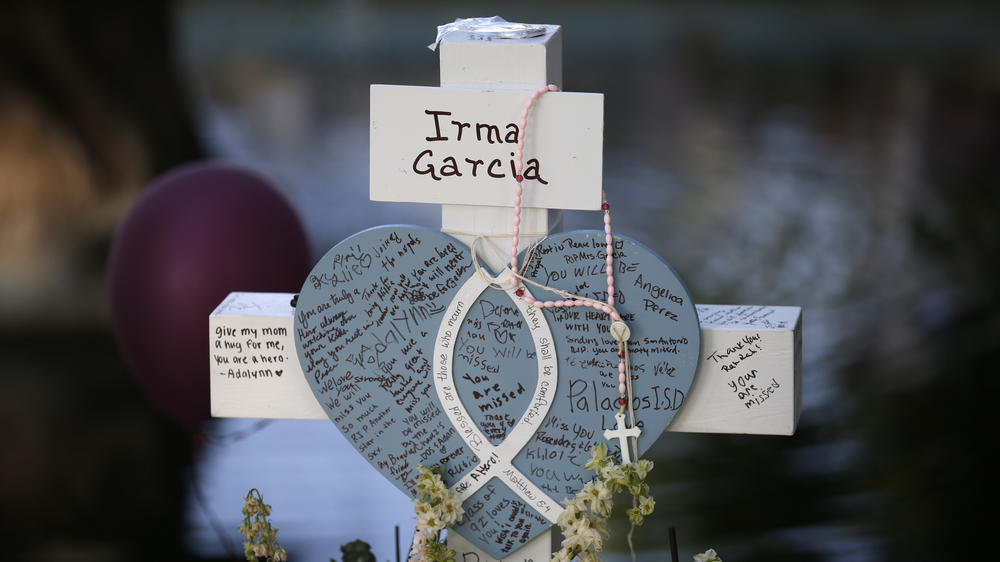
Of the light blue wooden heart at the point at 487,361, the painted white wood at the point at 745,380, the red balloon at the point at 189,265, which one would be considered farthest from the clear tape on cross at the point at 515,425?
the red balloon at the point at 189,265

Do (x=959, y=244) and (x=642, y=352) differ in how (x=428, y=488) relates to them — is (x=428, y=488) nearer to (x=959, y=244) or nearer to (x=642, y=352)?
(x=642, y=352)

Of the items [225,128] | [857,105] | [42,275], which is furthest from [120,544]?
[857,105]

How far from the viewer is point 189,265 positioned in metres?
2.53

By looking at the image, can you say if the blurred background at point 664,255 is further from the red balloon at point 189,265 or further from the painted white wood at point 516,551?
the painted white wood at point 516,551

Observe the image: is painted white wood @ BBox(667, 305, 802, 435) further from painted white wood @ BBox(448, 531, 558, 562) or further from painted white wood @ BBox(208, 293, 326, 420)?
painted white wood @ BBox(208, 293, 326, 420)

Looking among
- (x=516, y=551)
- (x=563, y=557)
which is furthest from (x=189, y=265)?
(x=563, y=557)

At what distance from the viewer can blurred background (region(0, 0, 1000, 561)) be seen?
2.91m

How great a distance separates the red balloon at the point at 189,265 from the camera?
8.30 feet

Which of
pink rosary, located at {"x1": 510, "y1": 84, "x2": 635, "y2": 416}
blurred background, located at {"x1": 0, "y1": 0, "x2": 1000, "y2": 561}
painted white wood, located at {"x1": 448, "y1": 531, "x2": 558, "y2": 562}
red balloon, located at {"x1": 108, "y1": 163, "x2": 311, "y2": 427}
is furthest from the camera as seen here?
blurred background, located at {"x1": 0, "y1": 0, "x2": 1000, "y2": 561}

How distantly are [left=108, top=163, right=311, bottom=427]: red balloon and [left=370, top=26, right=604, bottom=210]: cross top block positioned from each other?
140cm

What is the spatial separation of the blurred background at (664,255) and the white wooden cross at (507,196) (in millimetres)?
1398

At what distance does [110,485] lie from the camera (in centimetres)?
315

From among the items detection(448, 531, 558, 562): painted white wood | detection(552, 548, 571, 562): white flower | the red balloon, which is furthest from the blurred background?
detection(552, 548, 571, 562): white flower

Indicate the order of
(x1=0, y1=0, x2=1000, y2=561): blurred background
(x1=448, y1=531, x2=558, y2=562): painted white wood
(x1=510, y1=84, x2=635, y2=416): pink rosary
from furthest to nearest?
(x1=0, y1=0, x2=1000, y2=561): blurred background → (x1=448, y1=531, x2=558, y2=562): painted white wood → (x1=510, y1=84, x2=635, y2=416): pink rosary
